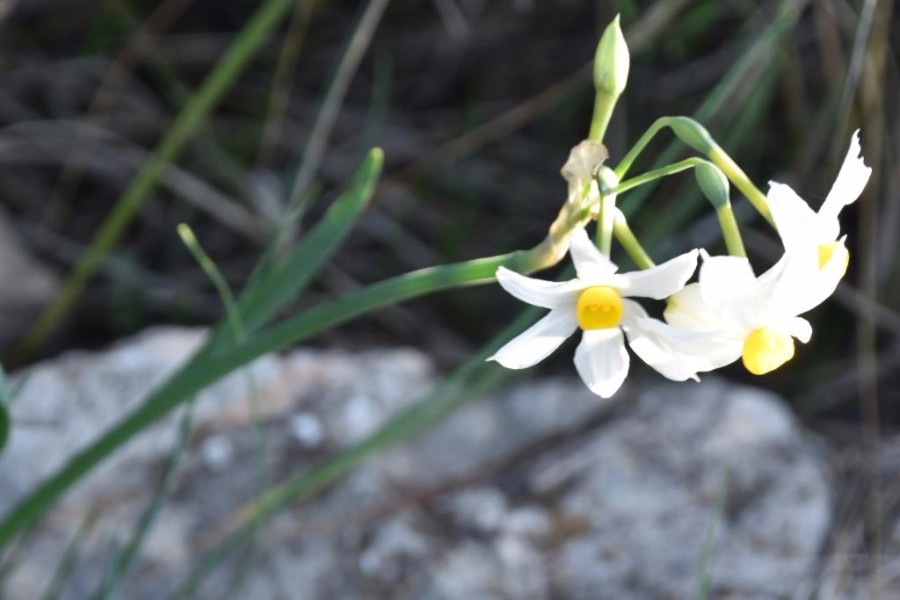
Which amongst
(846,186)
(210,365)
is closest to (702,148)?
(846,186)

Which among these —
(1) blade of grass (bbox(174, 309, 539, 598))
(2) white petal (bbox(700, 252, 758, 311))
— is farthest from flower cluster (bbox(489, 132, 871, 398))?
(1) blade of grass (bbox(174, 309, 539, 598))

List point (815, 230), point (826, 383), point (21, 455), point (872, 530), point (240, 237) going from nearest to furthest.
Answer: point (815, 230)
point (872, 530)
point (21, 455)
point (826, 383)
point (240, 237)

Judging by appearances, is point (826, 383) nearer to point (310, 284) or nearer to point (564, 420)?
point (564, 420)

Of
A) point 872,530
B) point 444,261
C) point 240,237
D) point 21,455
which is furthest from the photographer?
point 240,237

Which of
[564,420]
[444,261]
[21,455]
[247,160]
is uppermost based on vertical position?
[247,160]

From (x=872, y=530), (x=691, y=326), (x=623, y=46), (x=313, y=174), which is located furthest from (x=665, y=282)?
(x=313, y=174)

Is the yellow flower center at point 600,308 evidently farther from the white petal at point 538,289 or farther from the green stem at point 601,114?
the green stem at point 601,114

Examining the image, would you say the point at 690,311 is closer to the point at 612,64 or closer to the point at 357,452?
the point at 612,64
